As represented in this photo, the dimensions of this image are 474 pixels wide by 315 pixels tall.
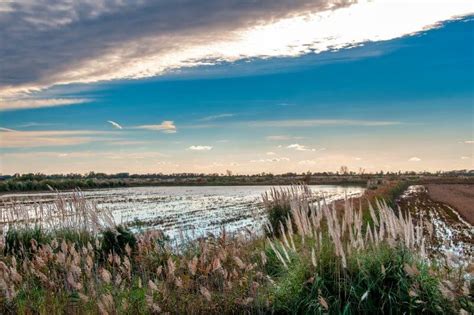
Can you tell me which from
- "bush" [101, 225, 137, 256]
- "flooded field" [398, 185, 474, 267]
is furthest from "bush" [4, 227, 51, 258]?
"flooded field" [398, 185, 474, 267]

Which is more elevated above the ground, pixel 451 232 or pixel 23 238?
pixel 23 238

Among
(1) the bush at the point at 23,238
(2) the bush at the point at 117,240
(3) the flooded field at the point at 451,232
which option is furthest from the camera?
(3) the flooded field at the point at 451,232

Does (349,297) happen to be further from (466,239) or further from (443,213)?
(443,213)

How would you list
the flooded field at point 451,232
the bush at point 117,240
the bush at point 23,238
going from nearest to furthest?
the bush at point 117,240 < the bush at point 23,238 < the flooded field at point 451,232

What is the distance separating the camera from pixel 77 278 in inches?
328

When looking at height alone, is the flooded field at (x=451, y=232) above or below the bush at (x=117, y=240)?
below

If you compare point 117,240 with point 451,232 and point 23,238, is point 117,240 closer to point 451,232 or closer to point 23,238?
point 23,238

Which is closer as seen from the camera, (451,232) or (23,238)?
(23,238)

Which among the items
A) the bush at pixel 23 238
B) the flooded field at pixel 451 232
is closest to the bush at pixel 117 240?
the bush at pixel 23 238

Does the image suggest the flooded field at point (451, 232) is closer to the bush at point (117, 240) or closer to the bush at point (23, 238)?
the bush at point (117, 240)

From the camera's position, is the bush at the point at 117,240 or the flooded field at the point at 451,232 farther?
the flooded field at the point at 451,232

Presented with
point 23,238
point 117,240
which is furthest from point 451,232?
point 23,238

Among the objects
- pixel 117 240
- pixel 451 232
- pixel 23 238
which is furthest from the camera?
pixel 451 232

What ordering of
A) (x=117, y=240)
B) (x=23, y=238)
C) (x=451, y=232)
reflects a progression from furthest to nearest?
(x=451, y=232) < (x=23, y=238) < (x=117, y=240)
